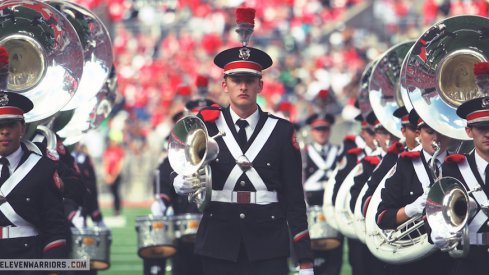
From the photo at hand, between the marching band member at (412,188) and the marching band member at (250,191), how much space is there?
2.93 ft

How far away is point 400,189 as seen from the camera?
882 centimetres

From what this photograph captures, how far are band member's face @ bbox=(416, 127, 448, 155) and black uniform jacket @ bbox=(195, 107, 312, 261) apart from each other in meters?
1.11

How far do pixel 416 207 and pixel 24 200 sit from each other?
2.43 metres

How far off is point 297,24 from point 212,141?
34.4m

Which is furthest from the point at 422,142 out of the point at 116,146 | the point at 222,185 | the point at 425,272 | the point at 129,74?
the point at 129,74

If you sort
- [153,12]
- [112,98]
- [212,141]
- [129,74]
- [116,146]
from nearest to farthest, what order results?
[212,141]
[112,98]
[116,146]
[129,74]
[153,12]

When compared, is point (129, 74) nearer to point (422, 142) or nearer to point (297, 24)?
point (297, 24)

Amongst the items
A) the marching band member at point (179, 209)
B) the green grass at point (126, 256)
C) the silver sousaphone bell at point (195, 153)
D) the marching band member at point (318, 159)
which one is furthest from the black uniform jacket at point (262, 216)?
the green grass at point (126, 256)

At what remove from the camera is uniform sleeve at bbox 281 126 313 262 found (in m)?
8.01

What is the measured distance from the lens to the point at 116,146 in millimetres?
30406

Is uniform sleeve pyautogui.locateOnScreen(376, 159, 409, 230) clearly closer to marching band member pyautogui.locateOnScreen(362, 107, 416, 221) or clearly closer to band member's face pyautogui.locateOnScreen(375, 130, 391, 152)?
marching band member pyautogui.locateOnScreen(362, 107, 416, 221)

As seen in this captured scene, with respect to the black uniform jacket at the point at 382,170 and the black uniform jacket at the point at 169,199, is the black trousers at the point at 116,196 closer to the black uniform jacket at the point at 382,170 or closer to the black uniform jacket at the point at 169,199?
the black uniform jacket at the point at 169,199

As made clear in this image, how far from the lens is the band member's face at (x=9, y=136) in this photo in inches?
316

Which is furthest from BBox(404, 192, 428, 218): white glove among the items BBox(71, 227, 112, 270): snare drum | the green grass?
the green grass
